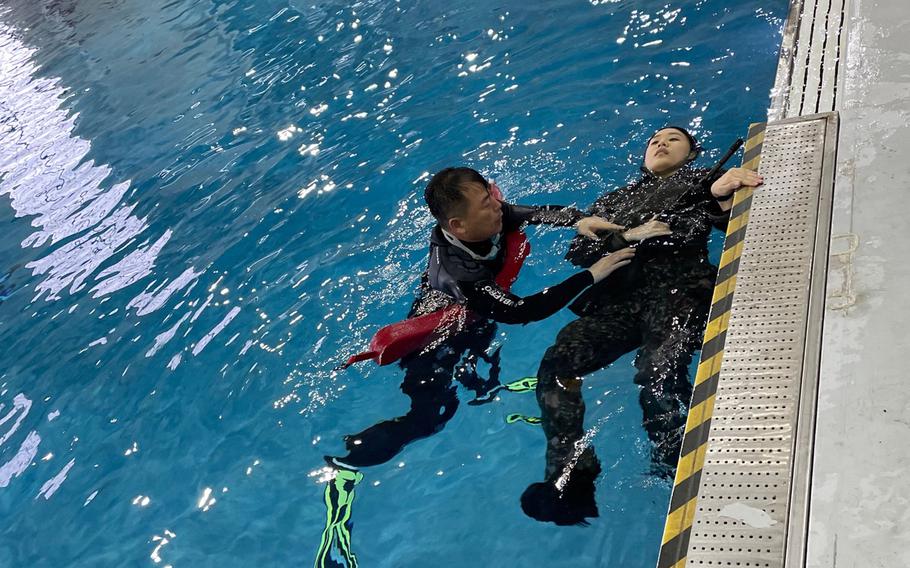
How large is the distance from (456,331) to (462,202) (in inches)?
28.9

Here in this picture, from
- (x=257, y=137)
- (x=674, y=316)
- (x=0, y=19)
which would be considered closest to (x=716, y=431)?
(x=674, y=316)

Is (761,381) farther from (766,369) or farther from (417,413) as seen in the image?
(417,413)

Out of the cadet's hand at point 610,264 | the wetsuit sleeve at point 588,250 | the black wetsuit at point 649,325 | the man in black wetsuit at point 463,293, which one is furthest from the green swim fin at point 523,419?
the wetsuit sleeve at point 588,250

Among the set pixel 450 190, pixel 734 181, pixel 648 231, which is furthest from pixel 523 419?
pixel 734 181

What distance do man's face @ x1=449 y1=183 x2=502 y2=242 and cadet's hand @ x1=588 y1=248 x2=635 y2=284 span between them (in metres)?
0.52

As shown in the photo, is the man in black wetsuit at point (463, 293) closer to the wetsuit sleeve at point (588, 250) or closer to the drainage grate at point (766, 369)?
the wetsuit sleeve at point (588, 250)

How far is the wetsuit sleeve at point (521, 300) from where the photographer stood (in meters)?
3.66

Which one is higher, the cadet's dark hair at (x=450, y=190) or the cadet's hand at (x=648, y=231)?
the cadet's dark hair at (x=450, y=190)

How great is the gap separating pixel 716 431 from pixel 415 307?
2.01m

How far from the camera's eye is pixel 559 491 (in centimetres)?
336

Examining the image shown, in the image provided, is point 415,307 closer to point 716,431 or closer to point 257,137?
point 716,431

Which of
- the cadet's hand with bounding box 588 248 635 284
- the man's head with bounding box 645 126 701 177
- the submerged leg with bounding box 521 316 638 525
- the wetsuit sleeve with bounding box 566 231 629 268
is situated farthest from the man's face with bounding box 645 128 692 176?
the submerged leg with bounding box 521 316 638 525

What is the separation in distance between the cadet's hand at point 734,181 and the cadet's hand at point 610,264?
57cm

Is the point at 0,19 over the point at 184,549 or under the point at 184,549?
over
